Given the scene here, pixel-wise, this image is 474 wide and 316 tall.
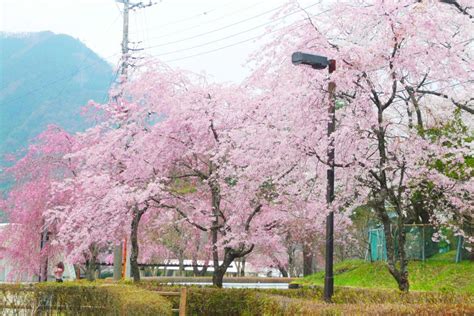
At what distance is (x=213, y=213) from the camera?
16188 mm

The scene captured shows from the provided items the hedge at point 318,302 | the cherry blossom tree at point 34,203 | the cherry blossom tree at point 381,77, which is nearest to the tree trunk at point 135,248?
the hedge at point 318,302

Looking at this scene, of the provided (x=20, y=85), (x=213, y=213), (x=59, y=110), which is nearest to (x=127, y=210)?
(x=213, y=213)

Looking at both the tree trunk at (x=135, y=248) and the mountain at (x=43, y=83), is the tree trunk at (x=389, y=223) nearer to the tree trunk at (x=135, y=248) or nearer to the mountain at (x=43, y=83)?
the tree trunk at (x=135, y=248)

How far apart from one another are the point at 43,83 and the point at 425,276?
264 ft

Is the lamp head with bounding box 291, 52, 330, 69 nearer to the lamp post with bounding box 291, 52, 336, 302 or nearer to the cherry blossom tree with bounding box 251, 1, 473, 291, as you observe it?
the lamp post with bounding box 291, 52, 336, 302

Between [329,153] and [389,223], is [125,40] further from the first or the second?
[389,223]

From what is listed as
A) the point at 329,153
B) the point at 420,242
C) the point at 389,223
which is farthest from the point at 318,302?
the point at 420,242

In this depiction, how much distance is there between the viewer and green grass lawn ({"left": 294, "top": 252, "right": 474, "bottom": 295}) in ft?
59.5

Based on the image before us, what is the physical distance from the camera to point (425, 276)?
19859 millimetres

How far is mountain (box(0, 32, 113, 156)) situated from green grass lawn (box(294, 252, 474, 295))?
166 feet

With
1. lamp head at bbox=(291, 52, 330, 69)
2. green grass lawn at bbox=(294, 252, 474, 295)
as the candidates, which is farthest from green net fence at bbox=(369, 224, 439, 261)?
lamp head at bbox=(291, 52, 330, 69)

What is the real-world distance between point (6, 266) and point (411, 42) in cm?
2138

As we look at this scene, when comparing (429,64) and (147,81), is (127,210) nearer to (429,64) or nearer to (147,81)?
(147,81)

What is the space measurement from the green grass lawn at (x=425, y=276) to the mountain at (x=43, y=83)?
50648 mm
